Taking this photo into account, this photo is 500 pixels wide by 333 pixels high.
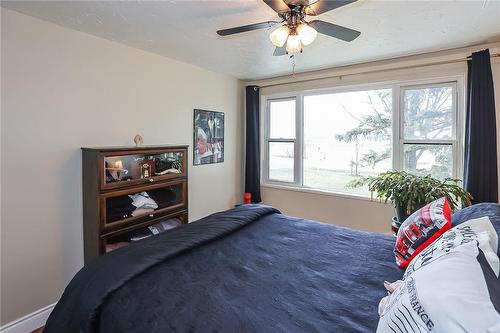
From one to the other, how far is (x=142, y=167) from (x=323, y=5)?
200 centimetres

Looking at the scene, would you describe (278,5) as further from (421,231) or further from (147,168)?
(147,168)

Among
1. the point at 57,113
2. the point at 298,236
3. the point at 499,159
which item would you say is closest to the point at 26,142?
the point at 57,113

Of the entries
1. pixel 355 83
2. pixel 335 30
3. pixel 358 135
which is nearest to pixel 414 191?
pixel 358 135

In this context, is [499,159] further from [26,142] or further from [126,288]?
[26,142]

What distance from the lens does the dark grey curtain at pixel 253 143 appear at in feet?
13.0

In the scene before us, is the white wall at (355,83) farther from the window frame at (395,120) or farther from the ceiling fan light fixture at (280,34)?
the ceiling fan light fixture at (280,34)

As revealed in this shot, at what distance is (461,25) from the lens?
A: 218 cm

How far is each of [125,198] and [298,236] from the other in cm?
157

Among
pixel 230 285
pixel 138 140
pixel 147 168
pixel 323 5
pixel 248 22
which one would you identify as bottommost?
pixel 230 285

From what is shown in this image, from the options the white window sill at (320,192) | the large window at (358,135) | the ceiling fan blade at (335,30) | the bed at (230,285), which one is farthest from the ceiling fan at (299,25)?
the white window sill at (320,192)

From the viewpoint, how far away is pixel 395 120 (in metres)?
3.11

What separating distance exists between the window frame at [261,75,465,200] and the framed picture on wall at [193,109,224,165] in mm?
742

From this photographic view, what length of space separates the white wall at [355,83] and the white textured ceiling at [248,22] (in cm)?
12

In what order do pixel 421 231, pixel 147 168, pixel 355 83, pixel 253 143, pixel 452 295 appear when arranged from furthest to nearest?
1. pixel 253 143
2. pixel 355 83
3. pixel 147 168
4. pixel 421 231
5. pixel 452 295
